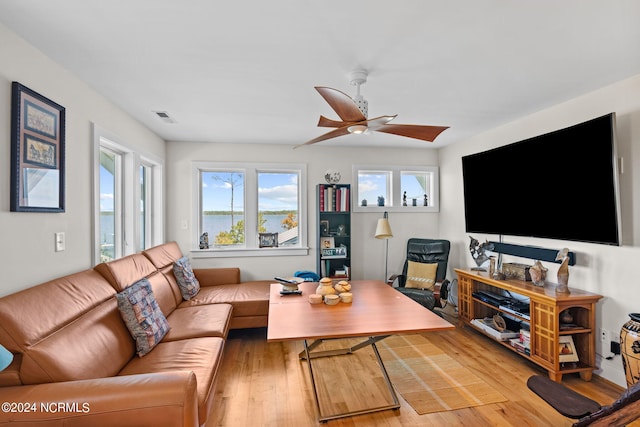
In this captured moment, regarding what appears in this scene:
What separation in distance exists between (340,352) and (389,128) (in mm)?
2023

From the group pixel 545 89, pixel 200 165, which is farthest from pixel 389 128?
pixel 200 165

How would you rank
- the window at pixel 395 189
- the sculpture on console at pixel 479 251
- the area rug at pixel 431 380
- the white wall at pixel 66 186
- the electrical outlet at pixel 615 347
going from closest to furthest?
the white wall at pixel 66 186 < the area rug at pixel 431 380 < the electrical outlet at pixel 615 347 < the sculpture on console at pixel 479 251 < the window at pixel 395 189

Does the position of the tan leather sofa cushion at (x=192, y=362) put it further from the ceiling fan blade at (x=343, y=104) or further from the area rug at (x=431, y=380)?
the ceiling fan blade at (x=343, y=104)

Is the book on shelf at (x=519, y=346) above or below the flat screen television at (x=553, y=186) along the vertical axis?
below

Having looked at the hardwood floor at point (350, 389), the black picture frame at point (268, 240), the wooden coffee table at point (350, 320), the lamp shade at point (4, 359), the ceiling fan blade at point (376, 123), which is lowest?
the hardwood floor at point (350, 389)

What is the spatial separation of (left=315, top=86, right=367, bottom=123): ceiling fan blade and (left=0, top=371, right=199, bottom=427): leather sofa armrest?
64.9 inches

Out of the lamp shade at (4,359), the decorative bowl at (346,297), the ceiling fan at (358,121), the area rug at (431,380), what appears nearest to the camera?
the lamp shade at (4,359)

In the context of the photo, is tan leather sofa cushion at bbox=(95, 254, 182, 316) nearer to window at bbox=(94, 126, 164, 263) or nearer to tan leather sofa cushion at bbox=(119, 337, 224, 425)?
window at bbox=(94, 126, 164, 263)

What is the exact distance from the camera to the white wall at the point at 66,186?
1.70 meters

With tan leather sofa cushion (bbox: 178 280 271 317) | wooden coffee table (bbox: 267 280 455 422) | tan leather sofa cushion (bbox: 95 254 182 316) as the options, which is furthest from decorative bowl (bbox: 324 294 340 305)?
tan leather sofa cushion (bbox: 95 254 182 316)

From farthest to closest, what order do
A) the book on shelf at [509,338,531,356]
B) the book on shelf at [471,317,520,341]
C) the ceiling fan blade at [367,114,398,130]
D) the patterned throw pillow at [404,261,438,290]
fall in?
the patterned throw pillow at [404,261,438,290], the book on shelf at [471,317,520,341], the book on shelf at [509,338,531,356], the ceiling fan blade at [367,114,398,130]

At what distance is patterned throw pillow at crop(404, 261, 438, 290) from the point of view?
4340 millimetres

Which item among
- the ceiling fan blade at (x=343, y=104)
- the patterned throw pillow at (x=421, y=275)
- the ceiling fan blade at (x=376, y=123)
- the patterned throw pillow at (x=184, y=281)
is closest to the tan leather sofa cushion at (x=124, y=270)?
the patterned throw pillow at (x=184, y=281)

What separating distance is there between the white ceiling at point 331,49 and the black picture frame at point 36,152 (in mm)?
364
